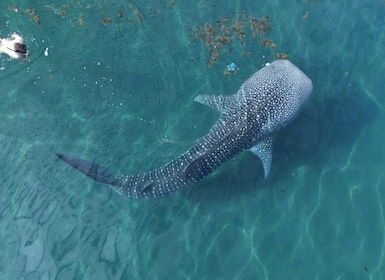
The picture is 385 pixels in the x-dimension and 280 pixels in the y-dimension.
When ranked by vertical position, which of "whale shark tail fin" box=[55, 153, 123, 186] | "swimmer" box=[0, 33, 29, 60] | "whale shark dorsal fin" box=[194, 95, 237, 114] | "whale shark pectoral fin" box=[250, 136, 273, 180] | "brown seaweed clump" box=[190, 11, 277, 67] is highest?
"swimmer" box=[0, 33, 29, 60]

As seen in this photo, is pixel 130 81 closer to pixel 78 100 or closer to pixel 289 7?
pixel 78 100

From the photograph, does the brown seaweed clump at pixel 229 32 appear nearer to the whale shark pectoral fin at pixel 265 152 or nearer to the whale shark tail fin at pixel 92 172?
the whale shark pectoral fin at pixel 265 152

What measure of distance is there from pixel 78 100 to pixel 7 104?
1.40 metres

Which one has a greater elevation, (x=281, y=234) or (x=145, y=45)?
(x=145, y=45)

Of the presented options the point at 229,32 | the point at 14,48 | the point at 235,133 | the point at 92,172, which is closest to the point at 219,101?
the point at 235,133

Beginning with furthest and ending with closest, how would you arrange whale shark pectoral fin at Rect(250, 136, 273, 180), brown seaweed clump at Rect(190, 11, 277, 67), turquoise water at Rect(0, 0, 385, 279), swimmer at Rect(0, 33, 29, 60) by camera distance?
brown seaweed clump at Rect(190, 11, 277, 67) → swimmer at Rect(0, 33, 29, 60) → whale shark pectoral fin at Rect(250, 136, 273, 180) → turquoise water at Rect(0, 0, 385, 279)

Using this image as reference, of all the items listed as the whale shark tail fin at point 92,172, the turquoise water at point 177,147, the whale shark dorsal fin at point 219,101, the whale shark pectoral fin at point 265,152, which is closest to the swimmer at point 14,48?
the turquoise water at point 177,147

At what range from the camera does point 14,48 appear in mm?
9227

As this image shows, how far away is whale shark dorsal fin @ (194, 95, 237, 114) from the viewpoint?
8.60 m

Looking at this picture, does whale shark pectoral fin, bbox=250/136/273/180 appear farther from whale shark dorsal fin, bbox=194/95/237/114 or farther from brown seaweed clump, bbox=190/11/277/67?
brown seaweed clump, bbox=190/11/277/67

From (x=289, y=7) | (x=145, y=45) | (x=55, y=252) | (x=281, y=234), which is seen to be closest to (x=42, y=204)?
(x=55, y=252)

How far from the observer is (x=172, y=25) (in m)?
9.87

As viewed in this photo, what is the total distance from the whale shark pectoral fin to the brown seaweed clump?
7.24 ft

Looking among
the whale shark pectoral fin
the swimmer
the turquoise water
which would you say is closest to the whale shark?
the whale shark pectoral fin
